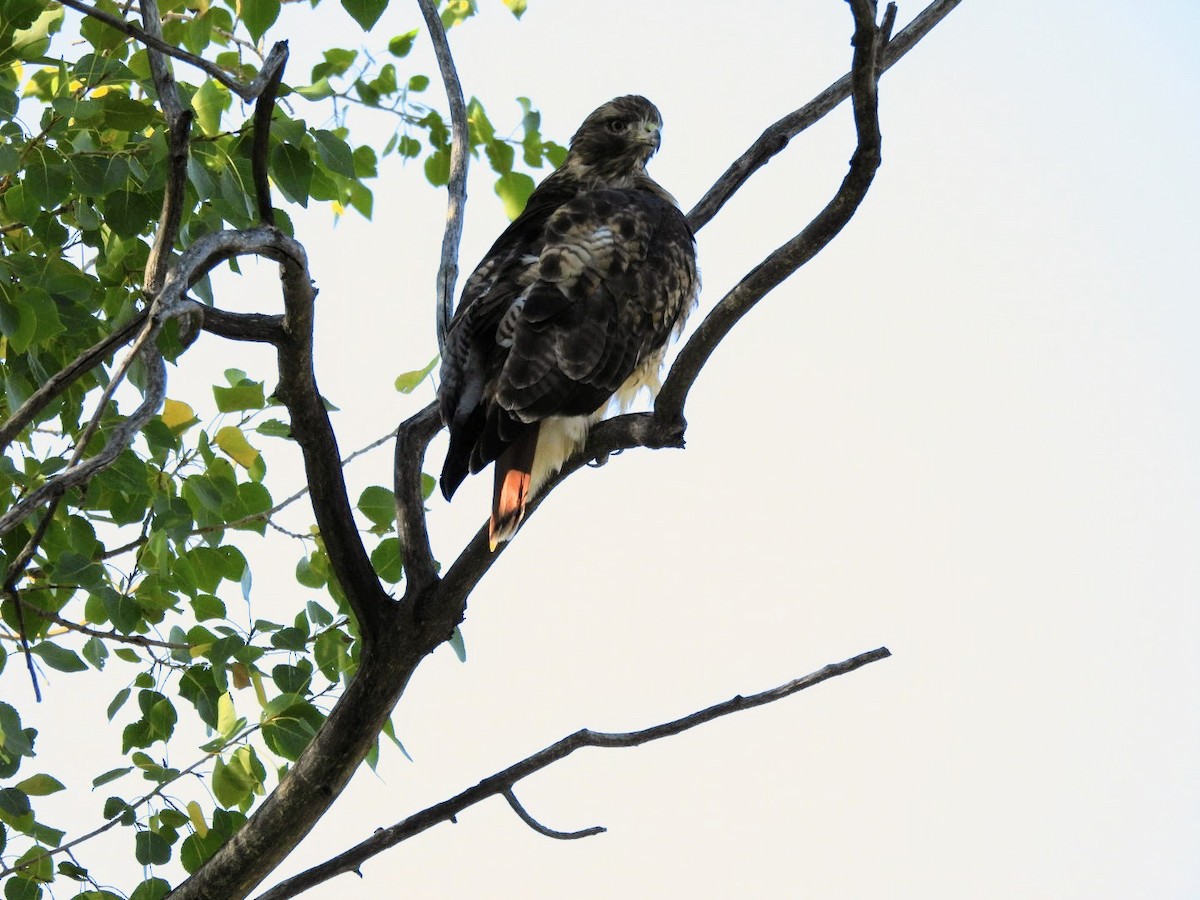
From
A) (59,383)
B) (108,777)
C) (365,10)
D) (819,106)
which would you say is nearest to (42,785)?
(108,777)

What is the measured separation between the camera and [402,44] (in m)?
4.08

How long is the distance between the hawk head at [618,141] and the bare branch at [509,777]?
2369 mm

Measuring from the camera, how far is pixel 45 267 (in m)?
3.02

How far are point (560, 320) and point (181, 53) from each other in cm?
151

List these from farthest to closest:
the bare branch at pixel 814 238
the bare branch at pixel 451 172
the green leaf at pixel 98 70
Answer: the bare branch at pixel 451 172 → the green leaf at pixel 98 70 → the bare branch at pixel 814 238

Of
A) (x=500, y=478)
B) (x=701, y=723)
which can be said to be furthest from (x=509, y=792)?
(x=500, y=478)

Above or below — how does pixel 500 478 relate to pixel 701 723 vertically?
above

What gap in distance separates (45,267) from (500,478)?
3.86 ft

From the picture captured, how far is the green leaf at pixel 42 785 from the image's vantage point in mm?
3010

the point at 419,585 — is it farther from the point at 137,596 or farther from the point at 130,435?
the point at 130,435

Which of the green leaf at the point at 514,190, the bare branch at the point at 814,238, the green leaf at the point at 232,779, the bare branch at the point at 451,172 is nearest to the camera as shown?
the bare branch at the point at 814,238

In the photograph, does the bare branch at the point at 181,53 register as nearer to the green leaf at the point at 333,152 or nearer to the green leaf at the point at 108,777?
the green leaf at the point at 333,152

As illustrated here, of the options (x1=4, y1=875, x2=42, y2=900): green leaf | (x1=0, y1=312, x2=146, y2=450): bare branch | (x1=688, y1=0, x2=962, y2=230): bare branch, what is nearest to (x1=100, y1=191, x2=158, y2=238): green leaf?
(x1=0, y1=312, x2=146, y2=450): bare branch

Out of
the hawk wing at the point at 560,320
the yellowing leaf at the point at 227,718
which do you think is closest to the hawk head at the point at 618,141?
the hawk wing at the point at 560,320
